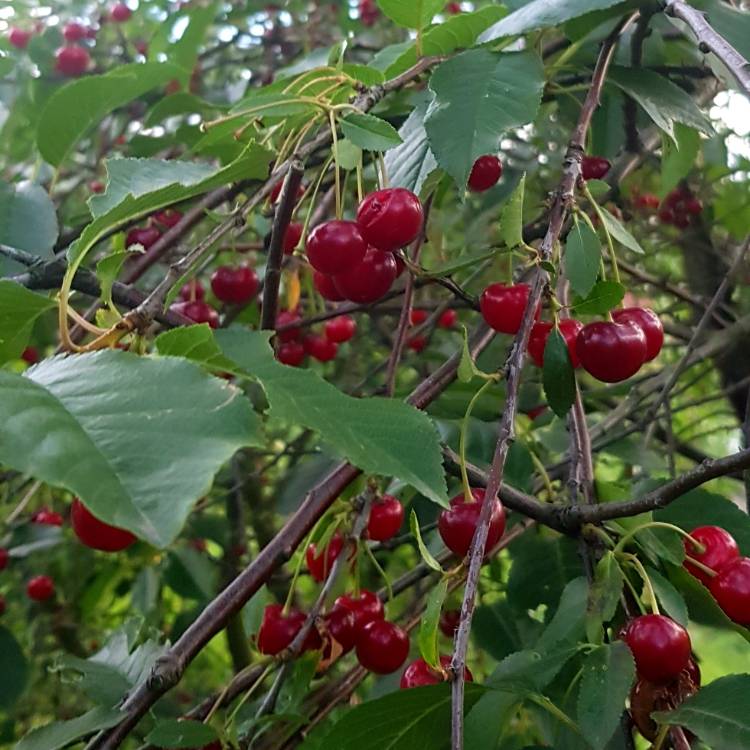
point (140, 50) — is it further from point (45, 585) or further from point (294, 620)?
point (294, 620)

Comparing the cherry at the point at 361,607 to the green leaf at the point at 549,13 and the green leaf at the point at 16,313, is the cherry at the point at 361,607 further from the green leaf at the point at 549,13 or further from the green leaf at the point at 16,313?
the green leaf at the point at 549,13

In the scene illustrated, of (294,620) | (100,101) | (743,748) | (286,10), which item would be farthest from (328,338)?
(743,748)

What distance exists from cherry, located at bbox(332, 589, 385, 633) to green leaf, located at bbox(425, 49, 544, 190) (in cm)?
41

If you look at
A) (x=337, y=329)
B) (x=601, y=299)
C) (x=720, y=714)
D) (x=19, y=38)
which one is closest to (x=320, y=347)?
(x=337, y=329)

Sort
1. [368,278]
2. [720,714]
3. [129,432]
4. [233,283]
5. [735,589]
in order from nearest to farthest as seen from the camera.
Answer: [129,432], [720,714], [735,589], [368,278], [233,283]

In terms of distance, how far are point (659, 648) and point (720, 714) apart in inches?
2.2

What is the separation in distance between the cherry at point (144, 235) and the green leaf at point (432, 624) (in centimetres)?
91

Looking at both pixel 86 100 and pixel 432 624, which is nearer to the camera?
pixel 432 624

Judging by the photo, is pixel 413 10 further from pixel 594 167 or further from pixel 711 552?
pixel 711 552

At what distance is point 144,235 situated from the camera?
134cm

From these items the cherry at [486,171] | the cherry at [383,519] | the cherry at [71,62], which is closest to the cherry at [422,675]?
the cherry at [383,519]

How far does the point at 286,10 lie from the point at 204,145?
134 cm

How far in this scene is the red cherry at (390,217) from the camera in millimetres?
703

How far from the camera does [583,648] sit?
60 centimetres
